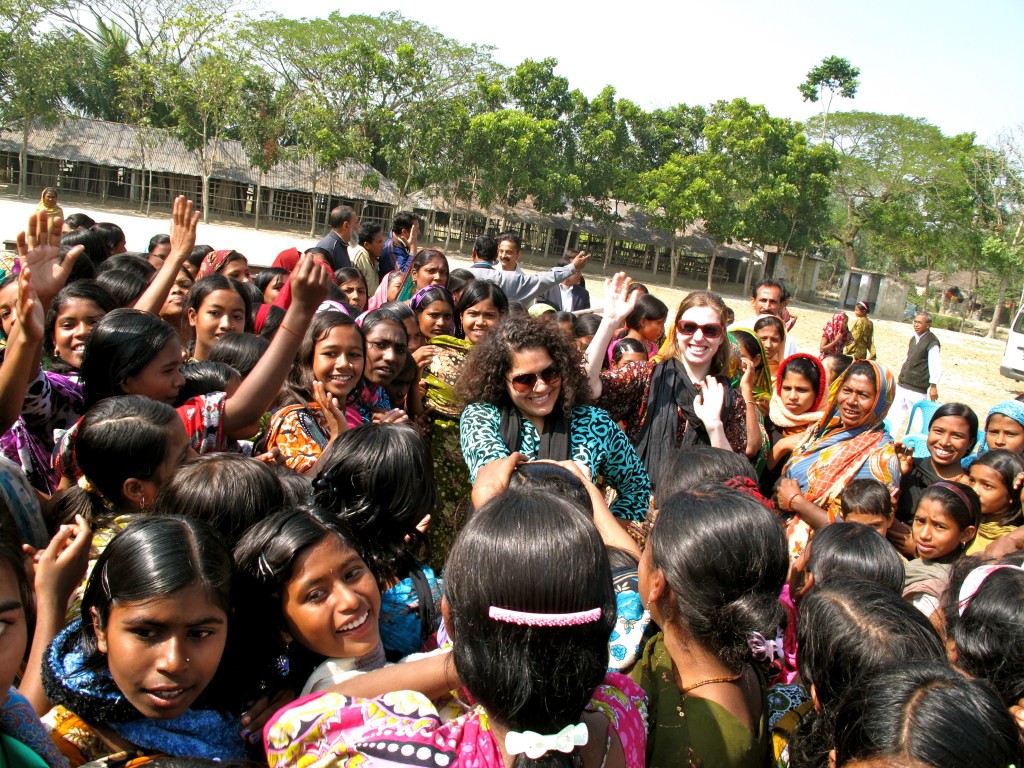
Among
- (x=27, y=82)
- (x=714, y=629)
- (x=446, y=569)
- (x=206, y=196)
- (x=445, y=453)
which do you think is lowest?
(x=445, y=453)

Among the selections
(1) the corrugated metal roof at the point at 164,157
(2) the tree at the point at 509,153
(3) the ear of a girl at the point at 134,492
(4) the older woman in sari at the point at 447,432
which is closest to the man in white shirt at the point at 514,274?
(4) the older woman in sari at the point at 447,432

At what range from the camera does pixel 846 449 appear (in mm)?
3967

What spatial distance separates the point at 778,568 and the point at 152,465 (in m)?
1.74

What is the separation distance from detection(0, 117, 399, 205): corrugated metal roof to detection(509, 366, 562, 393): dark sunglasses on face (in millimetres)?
33401

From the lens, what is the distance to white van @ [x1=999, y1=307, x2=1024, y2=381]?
20078 mm

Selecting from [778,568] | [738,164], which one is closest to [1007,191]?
[738,164]

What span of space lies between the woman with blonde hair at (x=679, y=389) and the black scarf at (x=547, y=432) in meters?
0.53

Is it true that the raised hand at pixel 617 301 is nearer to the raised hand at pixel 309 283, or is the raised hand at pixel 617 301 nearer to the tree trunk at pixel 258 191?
the raised hand at pixel 309 283

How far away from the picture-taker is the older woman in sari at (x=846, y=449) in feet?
12.5

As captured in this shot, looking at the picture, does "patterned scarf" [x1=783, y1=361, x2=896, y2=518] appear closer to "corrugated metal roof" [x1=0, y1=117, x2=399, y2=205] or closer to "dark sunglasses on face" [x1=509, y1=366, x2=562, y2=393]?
"dark sunglasses on face" [x1=509, y1=366, x2=562, y2=393]

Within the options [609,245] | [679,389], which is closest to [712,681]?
[679,389]

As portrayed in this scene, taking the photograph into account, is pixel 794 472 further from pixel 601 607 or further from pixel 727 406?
pixel 601 607

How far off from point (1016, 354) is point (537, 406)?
22.2m

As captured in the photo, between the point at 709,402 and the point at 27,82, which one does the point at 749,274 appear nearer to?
the point at 27,82
